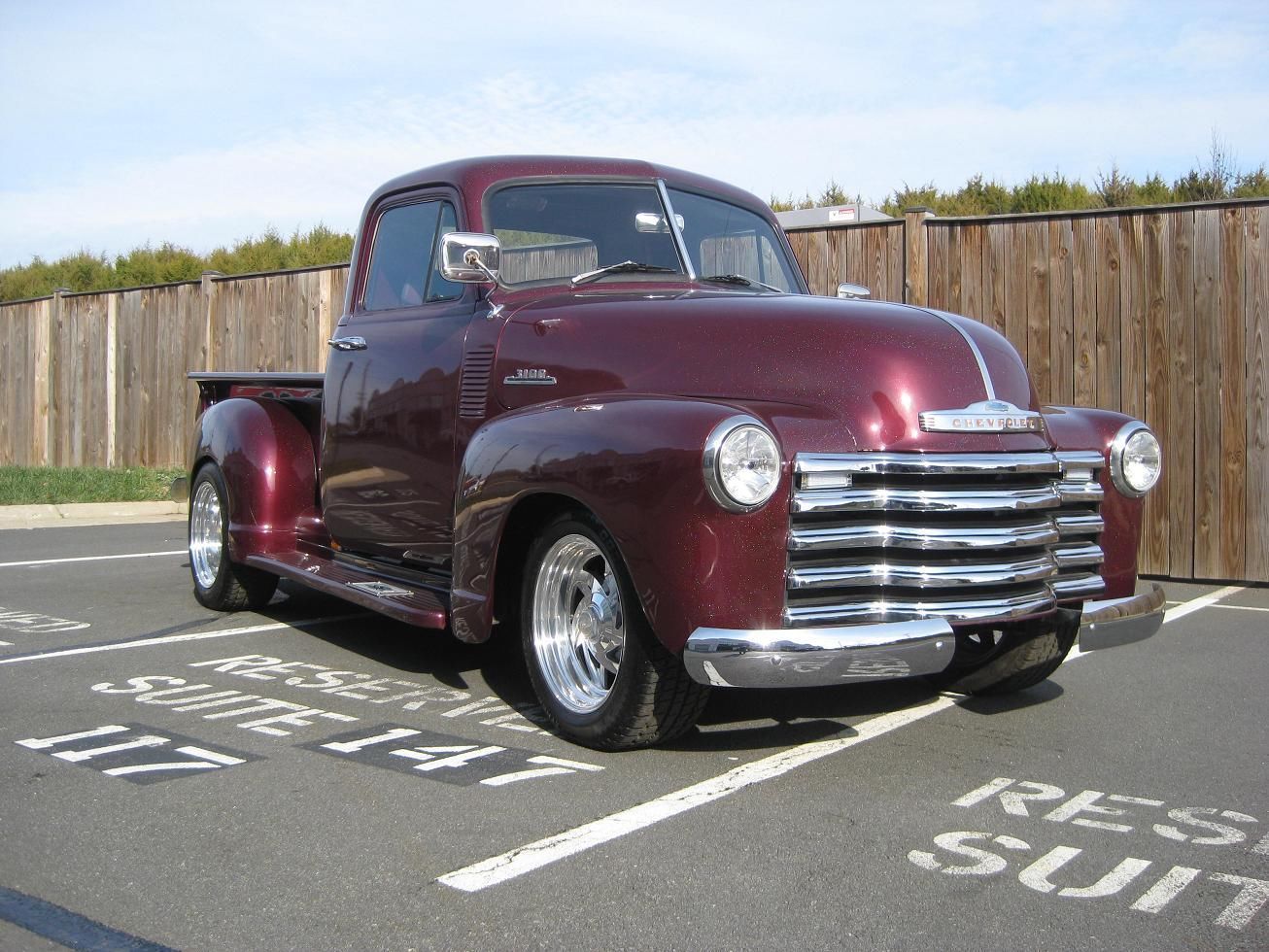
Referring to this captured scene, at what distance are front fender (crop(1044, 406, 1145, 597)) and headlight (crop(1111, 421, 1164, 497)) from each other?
0.08 feet

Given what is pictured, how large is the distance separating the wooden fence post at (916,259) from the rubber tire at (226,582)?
5.07 m

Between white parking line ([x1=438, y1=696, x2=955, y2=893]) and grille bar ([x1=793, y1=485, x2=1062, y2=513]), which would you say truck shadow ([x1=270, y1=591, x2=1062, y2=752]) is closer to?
white parking line ([x1=438, y1=696, x2=955, y2=893])

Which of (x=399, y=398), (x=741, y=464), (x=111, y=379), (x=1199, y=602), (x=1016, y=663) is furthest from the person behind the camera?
(x=111, y=379)

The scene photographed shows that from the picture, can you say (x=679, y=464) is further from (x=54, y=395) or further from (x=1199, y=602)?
(x=54, y=395)

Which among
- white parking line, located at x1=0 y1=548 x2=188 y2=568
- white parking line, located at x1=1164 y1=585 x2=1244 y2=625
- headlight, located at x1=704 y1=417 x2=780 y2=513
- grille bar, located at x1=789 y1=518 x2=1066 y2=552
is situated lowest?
white parking line, located at x1=1164 y1=585 x2=1244 y2=625

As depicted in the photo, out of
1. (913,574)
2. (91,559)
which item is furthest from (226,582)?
(913,574)

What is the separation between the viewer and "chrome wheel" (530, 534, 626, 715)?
4.23m

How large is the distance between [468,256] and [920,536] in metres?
2.09

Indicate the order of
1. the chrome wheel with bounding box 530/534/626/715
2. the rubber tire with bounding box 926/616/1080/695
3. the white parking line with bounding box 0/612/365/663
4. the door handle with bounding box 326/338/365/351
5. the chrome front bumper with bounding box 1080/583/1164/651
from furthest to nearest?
the door handle with bounding box 326/338/365/351, the white parking line with bounding box 0/612/365/663, the rubber tire with bounding box 926/616/1080/695, the chrome front bumper with bounding box 1080/583/1164/651, the chrome wheel with bounding box 530/534/626/715

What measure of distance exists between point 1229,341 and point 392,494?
5.77 meters

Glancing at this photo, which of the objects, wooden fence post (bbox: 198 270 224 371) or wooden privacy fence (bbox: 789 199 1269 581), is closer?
wooden privacy fence (bbox: 789 199 1269 581)

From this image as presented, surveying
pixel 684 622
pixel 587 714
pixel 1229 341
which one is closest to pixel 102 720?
pixel 587 714

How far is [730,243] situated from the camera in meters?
5.60

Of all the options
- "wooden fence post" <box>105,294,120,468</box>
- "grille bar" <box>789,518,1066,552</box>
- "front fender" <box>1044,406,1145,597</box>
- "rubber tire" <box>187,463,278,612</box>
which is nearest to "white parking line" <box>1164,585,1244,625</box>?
"front fender" <box>1044,406,1145,597</box>
